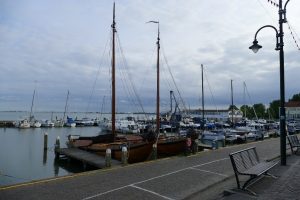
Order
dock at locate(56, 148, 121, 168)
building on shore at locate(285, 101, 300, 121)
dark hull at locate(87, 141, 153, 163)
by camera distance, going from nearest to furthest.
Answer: dock at locate(56, 148, 121, 168) → dark hull at locate(87, 141, 153, 163) → building on shore at locate(285, 101, 300, 121)

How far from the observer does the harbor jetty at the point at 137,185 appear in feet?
29.8

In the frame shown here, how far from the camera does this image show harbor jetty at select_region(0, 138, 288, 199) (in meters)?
9.07

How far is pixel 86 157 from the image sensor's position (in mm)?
22234

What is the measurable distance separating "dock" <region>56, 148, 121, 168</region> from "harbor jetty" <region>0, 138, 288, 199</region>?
5089 millimetres

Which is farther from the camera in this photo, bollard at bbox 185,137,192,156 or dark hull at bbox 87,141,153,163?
dark hull at bbox 87,141,153,163

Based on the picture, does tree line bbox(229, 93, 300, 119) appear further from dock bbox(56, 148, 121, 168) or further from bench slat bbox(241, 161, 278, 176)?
bench slat bbox(241, 161, 278, 176)

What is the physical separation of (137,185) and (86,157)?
495 inches

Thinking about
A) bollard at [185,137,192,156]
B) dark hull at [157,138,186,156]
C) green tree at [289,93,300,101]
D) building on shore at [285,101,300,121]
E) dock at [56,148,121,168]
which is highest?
green tree at [289,93,300,101]

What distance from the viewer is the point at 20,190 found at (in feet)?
31.3

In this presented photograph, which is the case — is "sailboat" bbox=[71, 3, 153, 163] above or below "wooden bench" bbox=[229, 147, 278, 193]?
below

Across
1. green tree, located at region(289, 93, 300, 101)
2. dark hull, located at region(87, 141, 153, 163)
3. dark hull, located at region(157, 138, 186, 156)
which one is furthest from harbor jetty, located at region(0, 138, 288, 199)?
green tree, located at region(289, 93, 300, 101)

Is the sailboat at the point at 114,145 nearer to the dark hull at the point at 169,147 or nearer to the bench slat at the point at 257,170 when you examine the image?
the dark hull at the point at 169,147

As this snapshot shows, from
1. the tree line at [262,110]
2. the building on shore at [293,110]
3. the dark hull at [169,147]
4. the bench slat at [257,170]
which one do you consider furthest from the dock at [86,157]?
the building on shore at [293,110]

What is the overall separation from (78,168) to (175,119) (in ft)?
179
